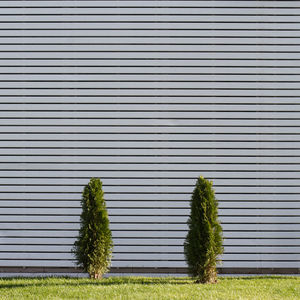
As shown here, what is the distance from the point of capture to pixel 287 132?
8875 mm

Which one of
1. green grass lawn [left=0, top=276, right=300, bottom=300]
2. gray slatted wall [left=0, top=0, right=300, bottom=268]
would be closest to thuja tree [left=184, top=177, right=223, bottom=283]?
green grass lawn [left=0, top=276, right=300, bottom=300]

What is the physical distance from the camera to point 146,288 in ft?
22.3

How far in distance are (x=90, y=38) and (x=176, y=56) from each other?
1807 mm

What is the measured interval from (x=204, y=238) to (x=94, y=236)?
72.1 inches

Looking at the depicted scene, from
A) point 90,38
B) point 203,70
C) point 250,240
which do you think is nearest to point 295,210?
point 250,240

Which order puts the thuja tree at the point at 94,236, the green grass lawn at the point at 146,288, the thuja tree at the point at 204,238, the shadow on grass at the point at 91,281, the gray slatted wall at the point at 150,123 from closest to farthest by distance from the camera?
the green grass lawn at the point at 146,288
the thuja tree at the point at 204,238
the shadow on grass at the point at 91,281
the thuja tree at the point at 94,236
the gray slatted wall at the point at 150,123

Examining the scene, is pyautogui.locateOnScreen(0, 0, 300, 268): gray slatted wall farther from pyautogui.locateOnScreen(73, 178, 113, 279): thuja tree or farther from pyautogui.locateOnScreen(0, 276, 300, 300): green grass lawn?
pyautogui.locateOnScreen(73, 178, 113, 279): thuja tree

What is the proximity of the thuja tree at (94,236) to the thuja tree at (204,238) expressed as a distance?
1412 mm

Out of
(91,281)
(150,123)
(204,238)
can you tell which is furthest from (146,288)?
(150,123)

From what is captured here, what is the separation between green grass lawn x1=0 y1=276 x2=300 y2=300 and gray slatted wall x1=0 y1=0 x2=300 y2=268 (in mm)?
1165

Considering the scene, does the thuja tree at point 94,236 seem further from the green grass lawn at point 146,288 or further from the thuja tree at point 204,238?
the thuja tree at point 204,238

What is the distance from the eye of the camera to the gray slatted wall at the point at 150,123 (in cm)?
880

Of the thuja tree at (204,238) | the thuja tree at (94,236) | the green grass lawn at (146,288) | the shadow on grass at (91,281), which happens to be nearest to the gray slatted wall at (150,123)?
the shadow on grass at (91,281)

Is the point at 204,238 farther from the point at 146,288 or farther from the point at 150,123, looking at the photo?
the point at 150,123
